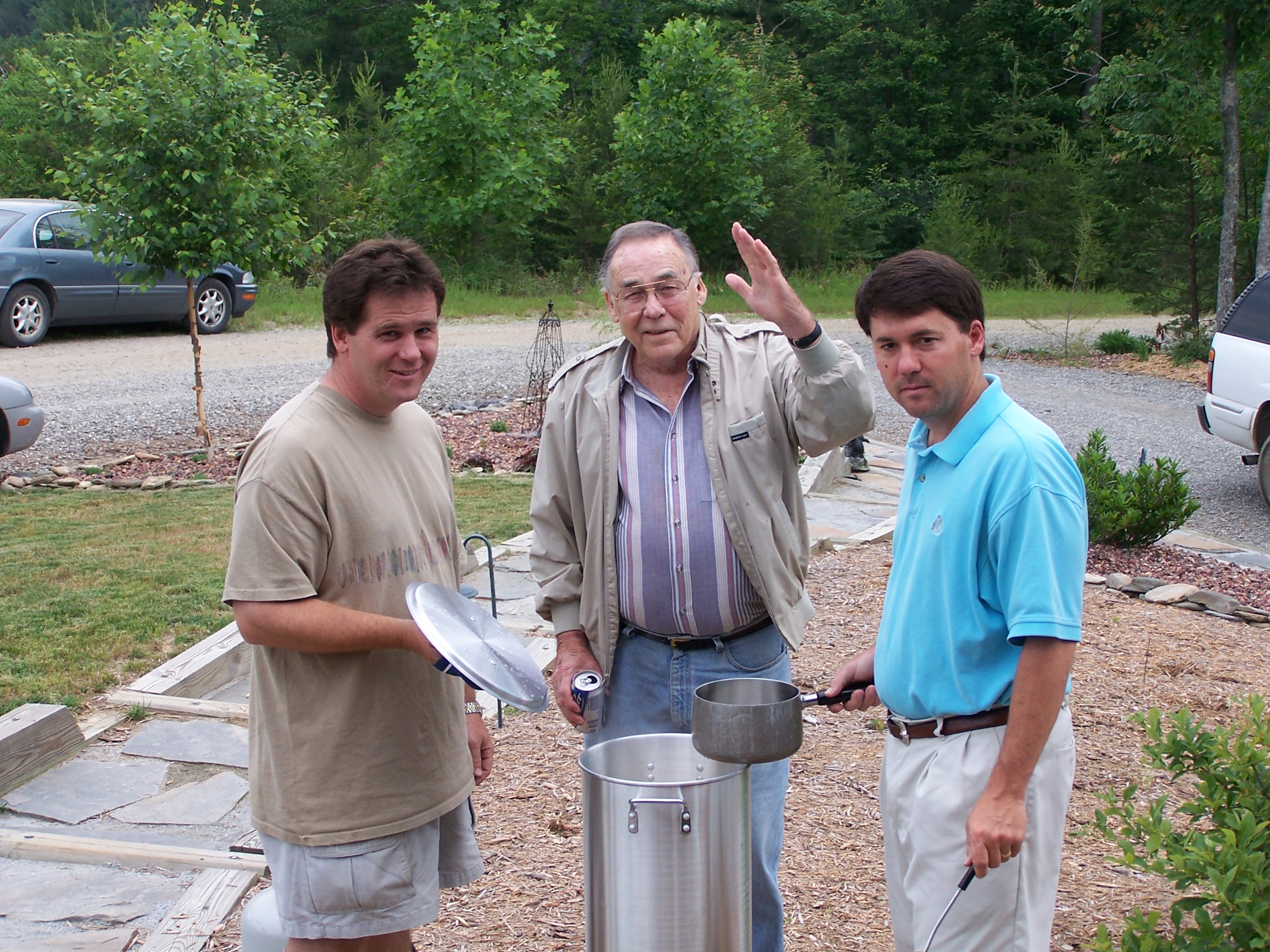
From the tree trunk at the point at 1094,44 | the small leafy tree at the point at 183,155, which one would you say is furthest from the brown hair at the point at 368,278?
the tree trunk at the point at 1094,44

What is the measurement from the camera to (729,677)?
9.14 feet

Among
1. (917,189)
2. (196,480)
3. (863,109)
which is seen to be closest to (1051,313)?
(917,189)

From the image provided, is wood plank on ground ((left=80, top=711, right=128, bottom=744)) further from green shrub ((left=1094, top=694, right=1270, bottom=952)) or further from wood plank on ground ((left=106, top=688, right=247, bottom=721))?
green shrub ((left=1094, top=694, right=1270, bottom=952))

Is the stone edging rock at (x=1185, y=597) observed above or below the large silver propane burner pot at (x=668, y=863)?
below

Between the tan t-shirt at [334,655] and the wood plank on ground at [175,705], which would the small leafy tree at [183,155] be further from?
the tan t-shirt at [334,655]

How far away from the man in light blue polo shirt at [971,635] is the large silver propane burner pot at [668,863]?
0.33m

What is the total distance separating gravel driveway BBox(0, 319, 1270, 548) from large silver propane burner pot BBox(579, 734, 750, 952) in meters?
7.28

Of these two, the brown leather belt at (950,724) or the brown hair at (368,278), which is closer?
the brown leather belt at (950,724)

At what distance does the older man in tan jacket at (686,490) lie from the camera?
2781 mm

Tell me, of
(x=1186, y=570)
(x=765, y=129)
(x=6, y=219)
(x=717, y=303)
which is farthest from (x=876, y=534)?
(x=765, y=129)

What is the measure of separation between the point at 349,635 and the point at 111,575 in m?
4.77

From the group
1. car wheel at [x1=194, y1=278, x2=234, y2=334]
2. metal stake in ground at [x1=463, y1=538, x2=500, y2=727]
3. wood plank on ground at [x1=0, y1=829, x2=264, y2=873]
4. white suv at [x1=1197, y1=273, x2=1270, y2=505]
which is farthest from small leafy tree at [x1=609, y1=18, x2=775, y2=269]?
wood plank on ground at [x1=0, y1=829, x2=264, y2=873]

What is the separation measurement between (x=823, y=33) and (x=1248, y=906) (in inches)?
1674

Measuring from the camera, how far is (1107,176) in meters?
29.1
